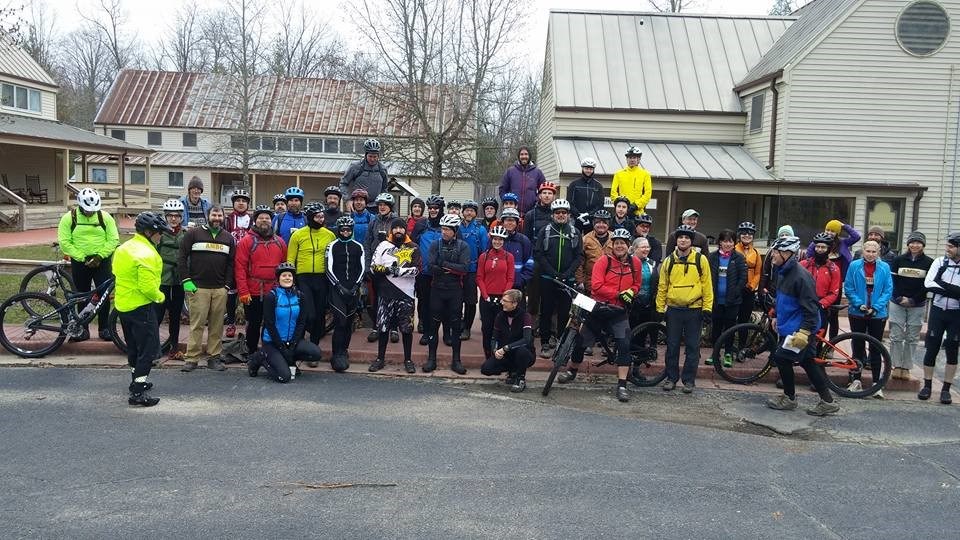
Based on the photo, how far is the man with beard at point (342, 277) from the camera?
8.91m

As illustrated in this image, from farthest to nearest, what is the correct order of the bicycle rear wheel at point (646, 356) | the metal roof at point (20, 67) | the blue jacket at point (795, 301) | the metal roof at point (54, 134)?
the metal roof at point (20, 67) < the metal roof at point (54, 134) < the bicycle rear wheel at point (646, 356) < the blue jacket at point (795, 301)

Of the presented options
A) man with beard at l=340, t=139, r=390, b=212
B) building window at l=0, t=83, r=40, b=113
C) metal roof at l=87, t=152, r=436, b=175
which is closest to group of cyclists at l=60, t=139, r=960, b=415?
man with beard at l=340, t=139, r=390, b=212

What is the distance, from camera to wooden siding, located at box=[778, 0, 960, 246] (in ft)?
63.4

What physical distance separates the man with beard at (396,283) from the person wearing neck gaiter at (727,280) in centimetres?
378

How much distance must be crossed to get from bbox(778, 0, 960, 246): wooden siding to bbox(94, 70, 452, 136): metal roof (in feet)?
81.6

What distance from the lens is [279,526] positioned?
4.70 meters

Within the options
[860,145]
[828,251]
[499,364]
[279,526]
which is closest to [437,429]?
[499,364]

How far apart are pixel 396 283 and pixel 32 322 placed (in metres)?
4.65

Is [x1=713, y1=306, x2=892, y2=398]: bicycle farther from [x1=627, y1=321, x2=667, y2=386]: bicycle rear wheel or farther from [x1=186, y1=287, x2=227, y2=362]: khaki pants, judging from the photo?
[x1=186, y1=287, x2=227, y2=362]: khaki pants

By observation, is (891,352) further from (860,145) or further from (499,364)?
(860,145)

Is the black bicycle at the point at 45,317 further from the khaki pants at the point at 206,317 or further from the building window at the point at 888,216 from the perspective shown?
the building window at the point at 888,216

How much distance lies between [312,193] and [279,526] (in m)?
39.4

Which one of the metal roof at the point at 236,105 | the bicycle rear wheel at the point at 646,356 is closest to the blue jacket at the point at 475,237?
the bicycle rear wheel at the point at 646,356

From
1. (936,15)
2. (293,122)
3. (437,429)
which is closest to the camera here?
(437,429)
